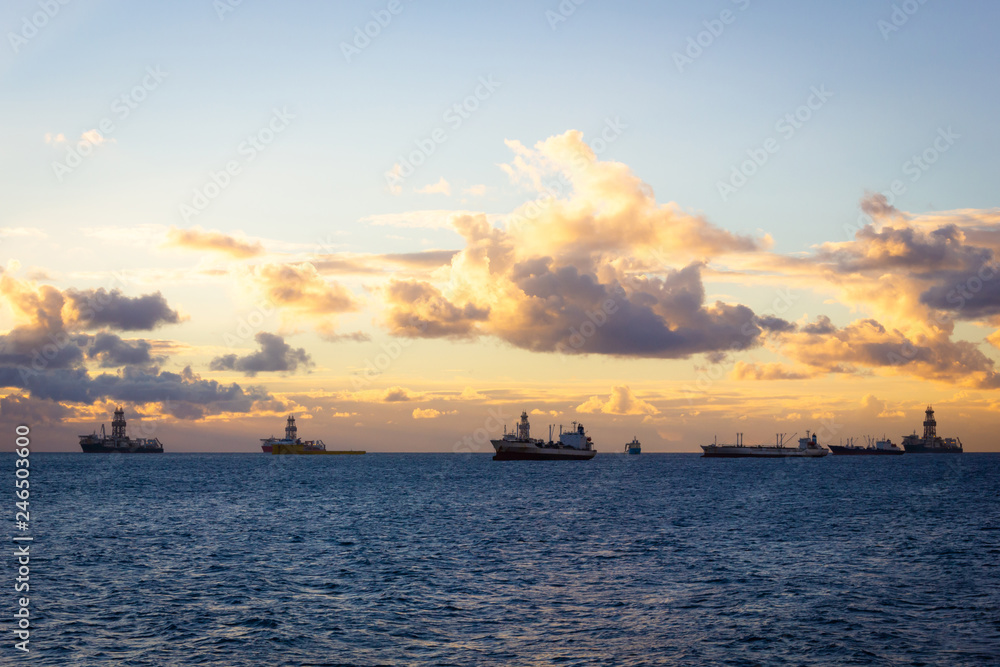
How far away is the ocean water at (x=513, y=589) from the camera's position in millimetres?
32781

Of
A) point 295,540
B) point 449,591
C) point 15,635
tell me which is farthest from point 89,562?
point 449,591

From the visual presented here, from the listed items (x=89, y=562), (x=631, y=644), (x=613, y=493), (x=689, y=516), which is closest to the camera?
(x=631, y=644)

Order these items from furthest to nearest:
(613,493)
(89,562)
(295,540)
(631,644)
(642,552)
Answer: (613,493) → (295,540) → (642,552) → (89,562) → (631,644)

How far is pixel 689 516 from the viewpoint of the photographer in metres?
89.8

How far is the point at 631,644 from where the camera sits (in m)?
33.5

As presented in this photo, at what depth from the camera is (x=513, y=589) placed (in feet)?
149

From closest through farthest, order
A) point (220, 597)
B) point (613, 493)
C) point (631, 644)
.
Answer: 1. point (631, 644)
2. point (220, 597)
3. point (613, 493)

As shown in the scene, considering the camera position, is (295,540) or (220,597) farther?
(295,540)

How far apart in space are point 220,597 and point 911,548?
→ 5193 centimetres

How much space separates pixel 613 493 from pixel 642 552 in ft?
Result: 248

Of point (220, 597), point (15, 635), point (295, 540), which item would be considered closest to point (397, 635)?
point (220, 597)

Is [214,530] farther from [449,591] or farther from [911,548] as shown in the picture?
[911,548]

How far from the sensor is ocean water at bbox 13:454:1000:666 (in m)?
32.8

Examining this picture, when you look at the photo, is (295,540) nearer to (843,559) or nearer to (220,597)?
(220,597)
